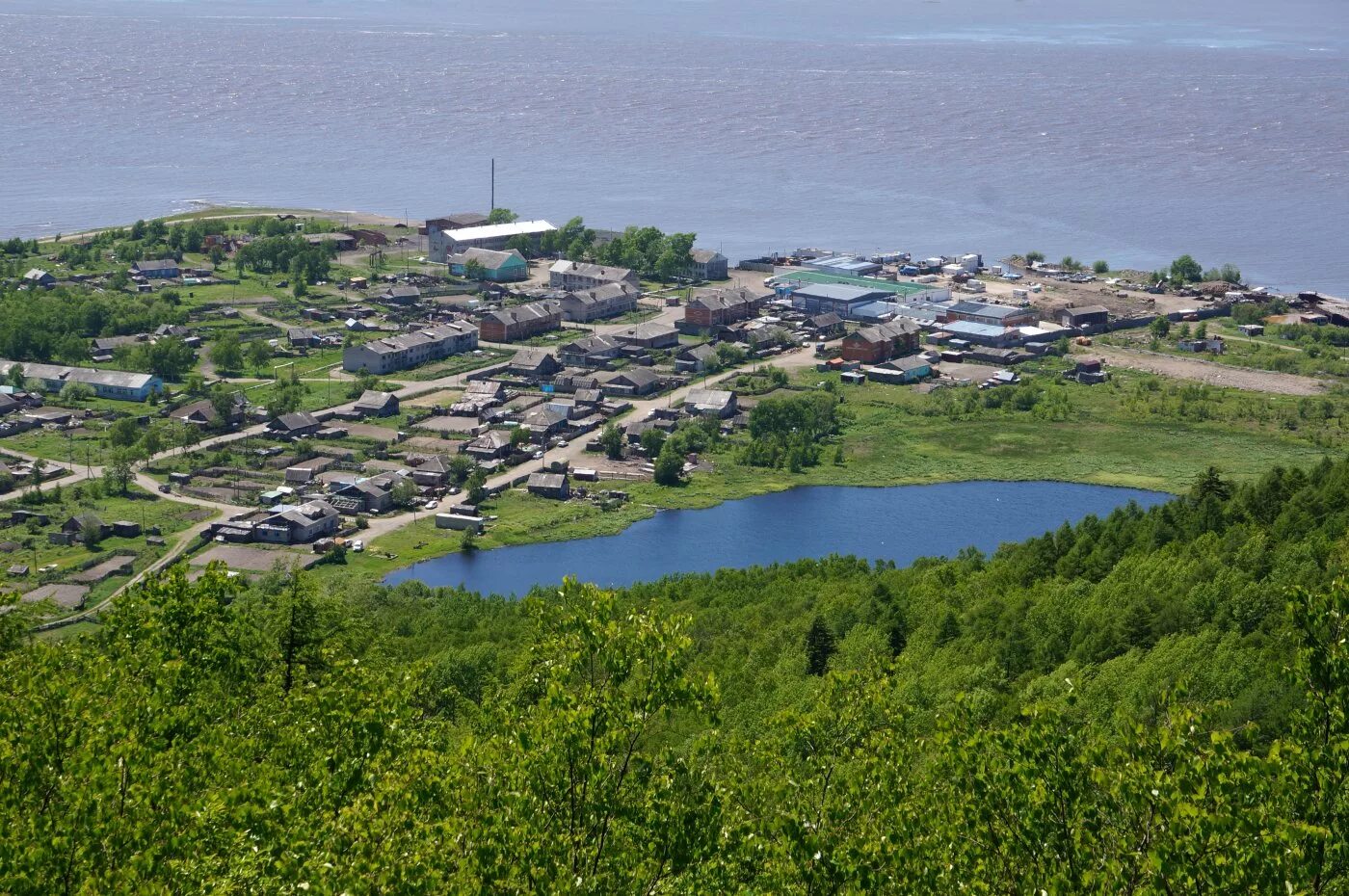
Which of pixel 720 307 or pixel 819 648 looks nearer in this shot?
pixel 819 648

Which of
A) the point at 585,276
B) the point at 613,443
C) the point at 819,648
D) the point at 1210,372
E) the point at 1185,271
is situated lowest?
the point at 613,443

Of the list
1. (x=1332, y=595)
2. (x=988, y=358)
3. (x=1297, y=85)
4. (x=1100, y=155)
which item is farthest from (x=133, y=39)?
(x=1332, y=595)

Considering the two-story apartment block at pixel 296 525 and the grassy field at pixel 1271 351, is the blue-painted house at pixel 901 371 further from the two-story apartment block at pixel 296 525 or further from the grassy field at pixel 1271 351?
the two-story apartment block at pixel 296 525

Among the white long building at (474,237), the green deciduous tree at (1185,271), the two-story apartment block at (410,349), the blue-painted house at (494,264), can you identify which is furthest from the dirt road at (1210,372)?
the white long building at (474,237)

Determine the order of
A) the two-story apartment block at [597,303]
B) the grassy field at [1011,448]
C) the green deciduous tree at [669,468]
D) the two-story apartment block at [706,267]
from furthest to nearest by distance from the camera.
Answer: the two-story apartment block at [706,267], the two-story apartment block at [597,303], the green deciduous tree at [669,468], the grassy field at [1011,448]

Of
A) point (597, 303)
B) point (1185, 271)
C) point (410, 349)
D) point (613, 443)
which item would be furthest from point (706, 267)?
point (613, 443)

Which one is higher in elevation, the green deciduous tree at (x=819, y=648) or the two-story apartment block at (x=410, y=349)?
the green deciduous tree at (x=819, y=648)

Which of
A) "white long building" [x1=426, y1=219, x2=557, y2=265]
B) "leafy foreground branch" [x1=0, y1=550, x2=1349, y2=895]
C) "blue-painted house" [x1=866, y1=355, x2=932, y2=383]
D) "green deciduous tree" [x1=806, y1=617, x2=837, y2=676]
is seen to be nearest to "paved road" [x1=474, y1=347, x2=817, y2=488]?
"blue-painted house" [x1=866, y1=355, x2=932, y2=383]

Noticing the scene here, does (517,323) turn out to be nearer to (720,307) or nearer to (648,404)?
(720,307)
